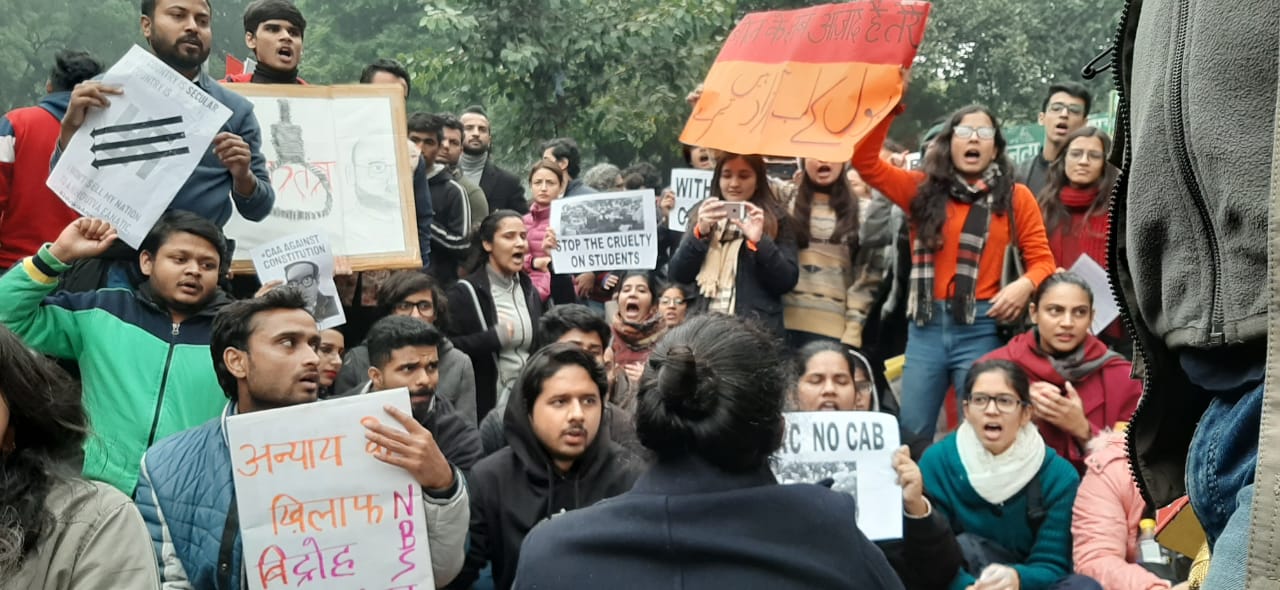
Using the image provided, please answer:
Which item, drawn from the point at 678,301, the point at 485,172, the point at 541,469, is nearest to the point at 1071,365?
the point at 678,301

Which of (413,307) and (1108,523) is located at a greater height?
(413,307)

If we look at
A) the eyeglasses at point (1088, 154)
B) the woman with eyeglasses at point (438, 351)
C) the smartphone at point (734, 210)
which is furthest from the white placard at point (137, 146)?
the eyeglasses at point (1088, 154)

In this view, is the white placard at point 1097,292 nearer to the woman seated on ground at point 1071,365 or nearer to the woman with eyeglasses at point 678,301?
the woman seated on ground at point 1071,365

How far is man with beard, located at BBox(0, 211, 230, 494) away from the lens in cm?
448

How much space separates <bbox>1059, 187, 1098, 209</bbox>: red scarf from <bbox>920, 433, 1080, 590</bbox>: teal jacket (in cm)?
202

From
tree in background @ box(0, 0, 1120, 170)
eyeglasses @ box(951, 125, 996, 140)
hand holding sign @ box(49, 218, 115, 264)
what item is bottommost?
hand holding sign @ box(49, 218, 115, 264)

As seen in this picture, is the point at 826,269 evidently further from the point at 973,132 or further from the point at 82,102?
the point at 82,102

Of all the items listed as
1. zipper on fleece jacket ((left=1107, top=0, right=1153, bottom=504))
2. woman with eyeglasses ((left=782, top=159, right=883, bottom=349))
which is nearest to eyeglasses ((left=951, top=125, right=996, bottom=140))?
woman with eyeglasses ((left=782, top=159, right=883, bottom=349))

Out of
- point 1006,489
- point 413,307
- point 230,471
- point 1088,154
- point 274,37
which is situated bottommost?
point 1006,489

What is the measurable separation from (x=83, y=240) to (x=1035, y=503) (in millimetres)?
3406

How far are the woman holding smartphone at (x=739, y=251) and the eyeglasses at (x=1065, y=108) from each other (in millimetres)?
1769

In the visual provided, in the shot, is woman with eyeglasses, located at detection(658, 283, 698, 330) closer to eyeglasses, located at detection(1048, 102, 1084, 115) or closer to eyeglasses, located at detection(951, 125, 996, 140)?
eyeglasses, located at detection(951, 125, 996, 140)

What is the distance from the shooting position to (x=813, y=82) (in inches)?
251

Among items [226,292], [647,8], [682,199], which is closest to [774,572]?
[226,292]
